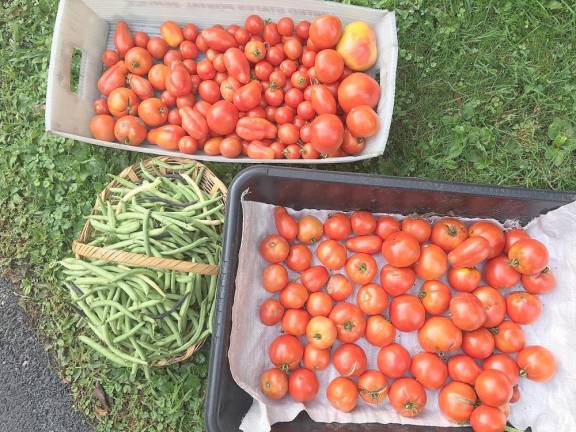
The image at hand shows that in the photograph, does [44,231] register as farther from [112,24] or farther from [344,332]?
[344,332]

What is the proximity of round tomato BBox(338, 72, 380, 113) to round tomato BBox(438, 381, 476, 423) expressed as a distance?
1.38 metres

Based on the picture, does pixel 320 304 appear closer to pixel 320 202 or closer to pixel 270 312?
pixel 270 312

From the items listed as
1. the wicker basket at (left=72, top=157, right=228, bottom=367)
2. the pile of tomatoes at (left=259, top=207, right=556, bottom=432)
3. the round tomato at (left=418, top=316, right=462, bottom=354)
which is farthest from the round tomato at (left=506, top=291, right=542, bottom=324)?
the wicker basket at (left=72, top=157, right=228, bottom=367)

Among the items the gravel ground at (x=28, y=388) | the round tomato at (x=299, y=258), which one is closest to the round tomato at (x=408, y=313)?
the round tomato at (x=299, y=258)

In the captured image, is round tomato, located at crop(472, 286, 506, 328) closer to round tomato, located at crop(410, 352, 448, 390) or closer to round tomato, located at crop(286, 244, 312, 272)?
round tomato, located at crop(410, 352, 448, 390)

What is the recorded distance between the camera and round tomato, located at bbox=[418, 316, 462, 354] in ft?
6.83

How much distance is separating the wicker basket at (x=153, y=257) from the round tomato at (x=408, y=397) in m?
0.93

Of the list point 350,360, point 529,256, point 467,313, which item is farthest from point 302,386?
point 529,256

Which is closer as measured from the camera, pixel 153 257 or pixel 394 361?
pixel 153 257

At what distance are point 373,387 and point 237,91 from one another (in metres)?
1.57

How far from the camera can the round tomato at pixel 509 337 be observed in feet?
7.11

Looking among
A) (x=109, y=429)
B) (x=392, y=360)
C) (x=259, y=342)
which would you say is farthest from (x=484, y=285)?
(x=109, y=429)

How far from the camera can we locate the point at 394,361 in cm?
212

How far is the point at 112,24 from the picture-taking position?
2826 millimetres
